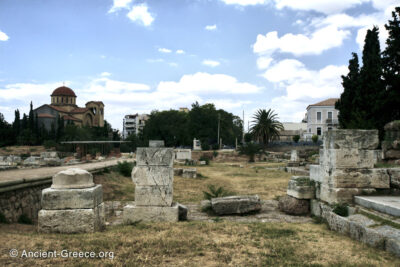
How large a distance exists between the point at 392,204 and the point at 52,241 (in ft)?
17.6

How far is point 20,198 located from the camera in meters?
7.05

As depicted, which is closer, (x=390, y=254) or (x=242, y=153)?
(x=390, y=254)

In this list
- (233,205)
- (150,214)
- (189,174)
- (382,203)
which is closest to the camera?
(382,203)

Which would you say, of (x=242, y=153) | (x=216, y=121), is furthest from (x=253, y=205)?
(x=216, y=121)

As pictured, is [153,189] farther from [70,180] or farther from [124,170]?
[124,170]

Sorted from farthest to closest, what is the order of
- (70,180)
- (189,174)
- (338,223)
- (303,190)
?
1. (189,174)
2. (303,190)
3. (338,223)
4. (70,180)

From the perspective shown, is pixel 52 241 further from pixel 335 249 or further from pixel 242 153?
pixel 242 153

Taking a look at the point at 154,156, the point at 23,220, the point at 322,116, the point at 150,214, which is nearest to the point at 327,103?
the point at 322,116

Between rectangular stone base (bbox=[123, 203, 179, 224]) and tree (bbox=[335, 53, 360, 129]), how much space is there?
26031 millimetres

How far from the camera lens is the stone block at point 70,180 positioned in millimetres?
4824

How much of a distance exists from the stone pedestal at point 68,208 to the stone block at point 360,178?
187 inches

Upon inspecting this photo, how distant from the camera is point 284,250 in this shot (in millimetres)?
4066

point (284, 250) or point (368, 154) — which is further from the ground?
point (368, 154)

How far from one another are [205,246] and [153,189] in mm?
2082
